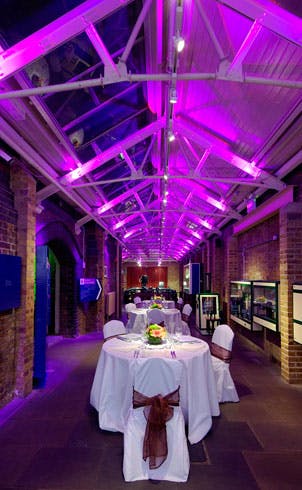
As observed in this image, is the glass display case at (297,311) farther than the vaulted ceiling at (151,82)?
Yes

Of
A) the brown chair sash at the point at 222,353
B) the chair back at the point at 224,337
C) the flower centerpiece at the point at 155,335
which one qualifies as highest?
the flower centerpiece at the point at 155,335

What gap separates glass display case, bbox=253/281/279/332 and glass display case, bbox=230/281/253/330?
30cm

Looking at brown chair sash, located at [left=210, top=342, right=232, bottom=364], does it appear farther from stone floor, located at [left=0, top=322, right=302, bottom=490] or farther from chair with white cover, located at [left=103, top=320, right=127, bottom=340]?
chair with white cover, located at [left=103, top=320, right=127, bottom=340]

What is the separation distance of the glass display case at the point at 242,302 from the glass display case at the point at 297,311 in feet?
6.54

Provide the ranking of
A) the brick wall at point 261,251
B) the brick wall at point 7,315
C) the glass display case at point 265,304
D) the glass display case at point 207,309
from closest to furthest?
the brick wall at point 7,315, the glass display case at point 265,304, the brick wall at point 261,251, the glass display case at point 207,309

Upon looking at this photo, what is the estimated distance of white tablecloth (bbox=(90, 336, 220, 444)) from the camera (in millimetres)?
3391

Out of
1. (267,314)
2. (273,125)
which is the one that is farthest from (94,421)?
(273,125)

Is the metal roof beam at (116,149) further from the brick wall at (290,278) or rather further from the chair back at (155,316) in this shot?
the chair back at (155,316)

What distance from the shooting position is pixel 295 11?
9.52ft

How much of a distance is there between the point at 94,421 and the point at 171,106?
12.8ft

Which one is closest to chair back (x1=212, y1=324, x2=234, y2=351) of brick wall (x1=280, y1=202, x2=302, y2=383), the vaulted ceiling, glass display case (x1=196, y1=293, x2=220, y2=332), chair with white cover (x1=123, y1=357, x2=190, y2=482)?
brick wall (x1=280, y1=202, x2=302, y2=383)

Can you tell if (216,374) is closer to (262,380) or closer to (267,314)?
(262,380)

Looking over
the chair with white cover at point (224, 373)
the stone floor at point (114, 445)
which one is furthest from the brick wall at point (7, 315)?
the chair with white cover at point (224, 373)

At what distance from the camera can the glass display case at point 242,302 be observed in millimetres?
7238
